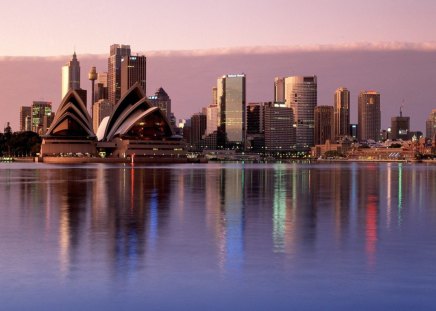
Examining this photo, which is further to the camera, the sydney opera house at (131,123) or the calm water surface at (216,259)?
the sydney opera house at (131,123)

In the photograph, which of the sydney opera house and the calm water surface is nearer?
the calm water surface

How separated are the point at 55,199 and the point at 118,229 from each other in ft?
48.6

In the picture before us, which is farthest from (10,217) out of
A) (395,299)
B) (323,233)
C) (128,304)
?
(395,299)

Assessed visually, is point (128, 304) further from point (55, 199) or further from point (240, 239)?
point (55, 199)

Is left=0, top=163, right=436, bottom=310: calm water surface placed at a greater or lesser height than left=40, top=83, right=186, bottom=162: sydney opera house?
lesser

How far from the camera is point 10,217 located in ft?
82.9

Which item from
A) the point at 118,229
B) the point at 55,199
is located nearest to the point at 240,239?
the point at 118,229

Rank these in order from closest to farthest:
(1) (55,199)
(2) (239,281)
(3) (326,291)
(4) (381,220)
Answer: (3) (326,291)
(2) (239,281)
(4) (381,220)
(1) (55,199)

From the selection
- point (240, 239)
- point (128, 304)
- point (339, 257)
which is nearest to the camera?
point (128, 304)

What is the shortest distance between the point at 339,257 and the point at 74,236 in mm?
7957

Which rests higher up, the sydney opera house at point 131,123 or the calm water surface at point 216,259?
the sydney opera house at point 131,123

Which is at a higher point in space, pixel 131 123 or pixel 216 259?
pixel 131 123

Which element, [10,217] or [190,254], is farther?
[10,217]

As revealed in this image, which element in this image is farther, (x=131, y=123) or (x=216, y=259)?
(x=131, y=123)
